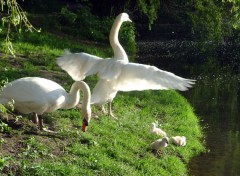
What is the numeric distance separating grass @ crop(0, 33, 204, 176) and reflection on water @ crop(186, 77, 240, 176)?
0.32 metres

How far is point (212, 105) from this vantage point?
55.0ft

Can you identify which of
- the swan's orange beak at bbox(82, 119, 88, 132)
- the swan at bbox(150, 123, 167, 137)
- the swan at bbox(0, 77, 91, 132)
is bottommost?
the swan at bbox(150, 123, 167, 137)

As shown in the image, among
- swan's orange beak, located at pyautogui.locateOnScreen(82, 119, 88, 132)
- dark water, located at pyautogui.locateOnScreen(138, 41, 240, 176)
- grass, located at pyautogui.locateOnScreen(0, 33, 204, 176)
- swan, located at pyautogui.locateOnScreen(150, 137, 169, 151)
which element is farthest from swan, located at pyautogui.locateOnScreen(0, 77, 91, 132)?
dark water, located at pyautogui.locateOnScreen(138, 41, 240, 176)

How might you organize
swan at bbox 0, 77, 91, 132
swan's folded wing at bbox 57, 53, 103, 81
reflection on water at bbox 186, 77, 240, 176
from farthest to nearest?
swan's folded wing at bbox 57, 53, 103, 81, reflection on water at bbox 186, 77, 240, 176, swan at bbox 0, 77, 91, 132

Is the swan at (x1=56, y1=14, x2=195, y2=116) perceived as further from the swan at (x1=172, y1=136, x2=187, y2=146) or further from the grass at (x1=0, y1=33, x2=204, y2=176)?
the swan at (x1=172, y1=136, x2=187, y2=146)

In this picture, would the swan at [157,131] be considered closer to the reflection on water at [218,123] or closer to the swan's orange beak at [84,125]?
the reflection on water at [218,123]

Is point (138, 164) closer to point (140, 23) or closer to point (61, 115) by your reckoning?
point (61, 115)

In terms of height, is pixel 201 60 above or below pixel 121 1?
below

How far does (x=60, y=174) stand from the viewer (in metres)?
7.66

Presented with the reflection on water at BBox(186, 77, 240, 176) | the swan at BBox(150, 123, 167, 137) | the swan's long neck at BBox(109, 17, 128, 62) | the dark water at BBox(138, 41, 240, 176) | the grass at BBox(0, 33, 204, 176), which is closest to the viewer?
the grass at BBox(0, 33, 204, 176)

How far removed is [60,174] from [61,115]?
9.55 feet

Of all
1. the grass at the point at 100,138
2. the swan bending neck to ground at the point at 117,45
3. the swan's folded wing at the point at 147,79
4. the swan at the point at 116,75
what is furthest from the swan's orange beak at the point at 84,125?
the swan bending neck to ground at the point at 117,45

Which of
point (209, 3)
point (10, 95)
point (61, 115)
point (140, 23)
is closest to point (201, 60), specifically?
point (209, 3)

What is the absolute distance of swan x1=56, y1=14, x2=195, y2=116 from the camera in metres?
9.88
